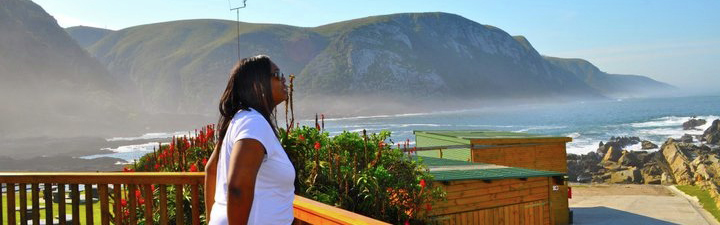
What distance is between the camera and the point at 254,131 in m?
2.32

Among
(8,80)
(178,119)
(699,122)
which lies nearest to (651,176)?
(699,122)

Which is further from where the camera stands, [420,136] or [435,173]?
[420,136]

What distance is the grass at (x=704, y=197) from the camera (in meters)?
23.8

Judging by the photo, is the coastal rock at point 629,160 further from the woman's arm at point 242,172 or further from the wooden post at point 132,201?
the woman's arm at point 242,172

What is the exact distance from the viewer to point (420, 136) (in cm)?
2398

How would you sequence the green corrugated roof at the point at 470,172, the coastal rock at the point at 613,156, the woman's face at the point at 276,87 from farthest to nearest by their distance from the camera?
the coastal rock at the point at 613,156, the green corrugated roof at the point at 470,172, the woman's face at the point at 276,87

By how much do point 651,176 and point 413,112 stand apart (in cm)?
15325

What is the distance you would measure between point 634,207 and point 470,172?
15.8m

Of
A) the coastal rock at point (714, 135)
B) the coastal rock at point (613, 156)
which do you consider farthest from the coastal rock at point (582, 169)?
the coastal rock at point (714, 135)

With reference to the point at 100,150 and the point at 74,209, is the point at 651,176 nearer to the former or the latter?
the point at 74,209

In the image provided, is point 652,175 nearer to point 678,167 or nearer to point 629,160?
point 678,167

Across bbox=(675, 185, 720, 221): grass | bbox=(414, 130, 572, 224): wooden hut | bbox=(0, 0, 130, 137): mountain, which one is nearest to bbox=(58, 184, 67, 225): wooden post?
bbox=(414, 130, 572, 224): wooden hut

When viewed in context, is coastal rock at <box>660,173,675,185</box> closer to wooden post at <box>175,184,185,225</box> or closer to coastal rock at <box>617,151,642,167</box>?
coastal rock at <box>617,151,642,167</box>

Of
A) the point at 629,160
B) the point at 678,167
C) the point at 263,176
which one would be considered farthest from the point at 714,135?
the point at 263,176
